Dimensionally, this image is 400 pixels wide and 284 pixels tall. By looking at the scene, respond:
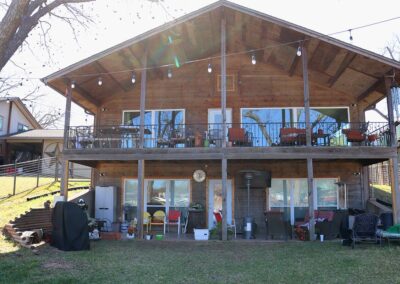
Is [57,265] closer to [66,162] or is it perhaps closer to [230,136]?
[66,162]

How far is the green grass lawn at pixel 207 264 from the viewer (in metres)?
6.22

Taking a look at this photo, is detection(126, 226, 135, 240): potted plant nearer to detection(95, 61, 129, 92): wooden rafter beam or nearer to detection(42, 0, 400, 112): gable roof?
detection(42, 0, 400, 112): gable roof

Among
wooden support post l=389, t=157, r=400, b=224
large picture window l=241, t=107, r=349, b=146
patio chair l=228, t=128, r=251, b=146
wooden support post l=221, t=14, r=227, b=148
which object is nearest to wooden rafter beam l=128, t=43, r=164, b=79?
wooden support post l=221, t=14, r=227, b=148

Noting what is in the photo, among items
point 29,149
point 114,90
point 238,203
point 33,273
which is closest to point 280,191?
point 238,203

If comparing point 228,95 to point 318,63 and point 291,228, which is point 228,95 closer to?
point 318,63

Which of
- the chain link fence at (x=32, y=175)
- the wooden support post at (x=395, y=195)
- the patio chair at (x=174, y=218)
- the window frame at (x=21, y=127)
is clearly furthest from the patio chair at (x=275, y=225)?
the window frame at (x=21, y=127)

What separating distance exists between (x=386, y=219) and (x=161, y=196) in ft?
22.4

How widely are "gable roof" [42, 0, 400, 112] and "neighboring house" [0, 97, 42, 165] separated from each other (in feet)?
46.0

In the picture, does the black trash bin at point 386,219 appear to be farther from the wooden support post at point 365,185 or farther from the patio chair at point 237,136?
the patio chair at point 237,136

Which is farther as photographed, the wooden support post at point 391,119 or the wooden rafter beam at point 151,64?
the wooden rafter beam at point 151,64

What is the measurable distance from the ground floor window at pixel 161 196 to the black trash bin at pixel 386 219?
586 centimetres

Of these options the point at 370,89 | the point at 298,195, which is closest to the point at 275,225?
the point at 298,195

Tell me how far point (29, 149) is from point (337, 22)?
21.9m

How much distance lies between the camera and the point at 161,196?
13148 mm
